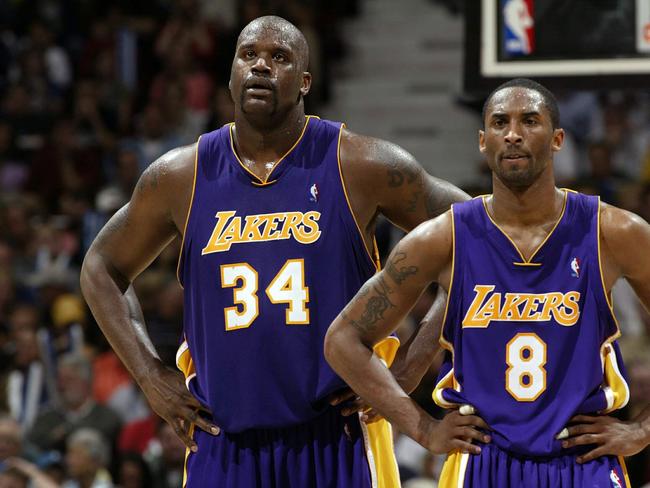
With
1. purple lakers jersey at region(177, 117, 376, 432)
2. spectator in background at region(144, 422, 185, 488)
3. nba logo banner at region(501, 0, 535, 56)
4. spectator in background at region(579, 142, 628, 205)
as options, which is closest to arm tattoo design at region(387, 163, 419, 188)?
purple lakers jersey at region(177, 117, 376, 432)

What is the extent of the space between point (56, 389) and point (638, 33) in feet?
19.0

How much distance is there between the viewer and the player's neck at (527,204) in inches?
173

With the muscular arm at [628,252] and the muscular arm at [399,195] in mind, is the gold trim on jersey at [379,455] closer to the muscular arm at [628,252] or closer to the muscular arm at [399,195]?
the muscular arm at [399,195]

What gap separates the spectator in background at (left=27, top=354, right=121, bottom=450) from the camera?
9539 millimetres

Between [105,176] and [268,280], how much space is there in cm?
847

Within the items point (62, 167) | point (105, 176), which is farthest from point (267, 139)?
point (62, 167)

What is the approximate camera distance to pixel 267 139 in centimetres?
497

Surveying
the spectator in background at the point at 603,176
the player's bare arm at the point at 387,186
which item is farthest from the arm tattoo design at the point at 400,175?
the spectator in background at the point at 603,176

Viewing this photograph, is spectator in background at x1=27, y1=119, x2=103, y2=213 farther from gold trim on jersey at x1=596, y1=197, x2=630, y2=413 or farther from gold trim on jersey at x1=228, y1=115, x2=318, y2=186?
gold trim on jersey at x1=596, y1=197, x2=630, y2=413

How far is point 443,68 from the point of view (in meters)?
13.4

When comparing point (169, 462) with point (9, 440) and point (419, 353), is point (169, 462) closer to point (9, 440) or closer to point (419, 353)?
point (9, 440)

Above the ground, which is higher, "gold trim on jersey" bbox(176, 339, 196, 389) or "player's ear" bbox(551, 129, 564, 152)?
"player's ear" bbox(551, 129, 564, 152)

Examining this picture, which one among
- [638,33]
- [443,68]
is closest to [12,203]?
[443,68]

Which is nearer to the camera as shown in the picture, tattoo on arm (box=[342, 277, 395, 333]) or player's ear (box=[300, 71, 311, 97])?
tattoo on arm (box=[342, 277, 395, 333])
